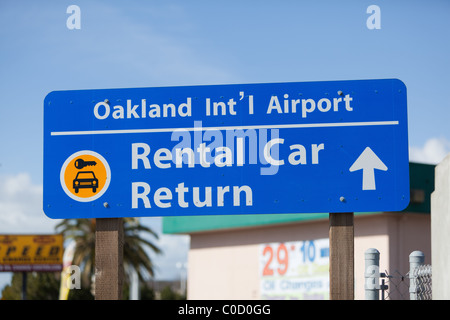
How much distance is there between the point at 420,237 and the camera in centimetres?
2077

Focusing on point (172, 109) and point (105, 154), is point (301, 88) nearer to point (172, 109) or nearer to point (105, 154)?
point (172, 109)

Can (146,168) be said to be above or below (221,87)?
below

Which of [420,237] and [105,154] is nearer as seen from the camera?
[105,154]

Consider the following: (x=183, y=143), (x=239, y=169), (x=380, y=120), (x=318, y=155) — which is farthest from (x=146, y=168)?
(x=380, y=120)

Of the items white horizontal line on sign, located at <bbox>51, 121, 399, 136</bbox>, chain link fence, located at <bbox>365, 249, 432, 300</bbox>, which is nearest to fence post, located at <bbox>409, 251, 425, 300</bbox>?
chain link fence, located at <bbox>365, 249, 432, 300</bbox>

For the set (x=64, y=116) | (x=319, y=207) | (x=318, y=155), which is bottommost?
(x=319, y=207)

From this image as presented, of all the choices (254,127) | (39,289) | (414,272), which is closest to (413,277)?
(414,272)

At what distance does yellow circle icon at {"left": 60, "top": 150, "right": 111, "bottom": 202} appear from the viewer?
7.23 m

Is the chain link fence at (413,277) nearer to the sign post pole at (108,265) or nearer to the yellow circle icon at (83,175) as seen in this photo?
the sign post pole at (108,265)

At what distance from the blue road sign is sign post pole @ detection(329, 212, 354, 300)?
0.25m

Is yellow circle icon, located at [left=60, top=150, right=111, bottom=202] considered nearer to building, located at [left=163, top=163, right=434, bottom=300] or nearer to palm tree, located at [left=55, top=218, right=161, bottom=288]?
building, located at [left=163, top=163, right=434, bottom=300]

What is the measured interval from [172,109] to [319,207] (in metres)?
1.69

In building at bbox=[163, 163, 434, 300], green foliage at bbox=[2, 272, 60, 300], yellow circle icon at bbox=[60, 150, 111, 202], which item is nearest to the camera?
yellow circle icon at bbox=[60, 150, 111, 202]

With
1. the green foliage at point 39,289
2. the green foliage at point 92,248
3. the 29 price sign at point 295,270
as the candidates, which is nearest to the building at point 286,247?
the 29 price sign at point 295,270
